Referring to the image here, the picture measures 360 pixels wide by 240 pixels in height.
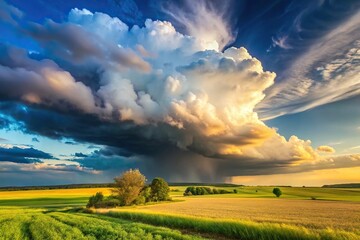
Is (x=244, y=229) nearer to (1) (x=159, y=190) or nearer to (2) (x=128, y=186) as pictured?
(2) (x=128, y=186)

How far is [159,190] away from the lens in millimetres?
99875

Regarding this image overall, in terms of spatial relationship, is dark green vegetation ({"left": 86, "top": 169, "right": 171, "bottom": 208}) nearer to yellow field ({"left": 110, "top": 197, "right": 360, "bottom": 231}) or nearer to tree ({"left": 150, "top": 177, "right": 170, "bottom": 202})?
tree ({"left": 150, "top": 177, "right": 170, "bottom": 202})

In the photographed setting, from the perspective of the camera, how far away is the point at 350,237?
673 inches

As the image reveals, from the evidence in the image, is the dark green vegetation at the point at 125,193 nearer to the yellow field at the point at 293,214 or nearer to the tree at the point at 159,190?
the tree at the point at 159,190

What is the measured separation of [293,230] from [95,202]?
70.6 meters

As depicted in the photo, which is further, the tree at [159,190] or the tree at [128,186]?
the tree at [159,190]

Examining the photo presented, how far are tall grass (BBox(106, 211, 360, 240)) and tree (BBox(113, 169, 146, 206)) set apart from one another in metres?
46.3

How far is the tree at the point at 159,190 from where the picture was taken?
99062mm

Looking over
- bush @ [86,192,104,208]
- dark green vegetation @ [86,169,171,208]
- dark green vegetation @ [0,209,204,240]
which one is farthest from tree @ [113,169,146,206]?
dark green vegetation @ [0,209,204,240]

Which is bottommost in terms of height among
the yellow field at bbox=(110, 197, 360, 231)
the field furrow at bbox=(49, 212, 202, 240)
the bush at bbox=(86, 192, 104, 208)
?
the field furrow at bbox=(49, 212, 202, 240)

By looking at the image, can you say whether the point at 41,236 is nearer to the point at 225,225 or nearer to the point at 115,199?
the point at 225,225

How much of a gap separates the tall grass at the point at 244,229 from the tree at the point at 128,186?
1822 inches

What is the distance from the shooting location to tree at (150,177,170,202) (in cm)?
9906

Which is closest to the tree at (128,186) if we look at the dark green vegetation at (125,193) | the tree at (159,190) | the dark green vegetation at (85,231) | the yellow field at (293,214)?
the dark green vegetation at (125,193)
